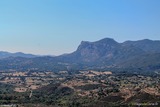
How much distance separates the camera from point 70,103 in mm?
121000

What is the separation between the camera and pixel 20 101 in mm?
127562

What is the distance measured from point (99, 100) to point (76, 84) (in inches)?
2094

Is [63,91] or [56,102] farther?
[63,91]

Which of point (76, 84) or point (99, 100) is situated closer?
point (99, 100)

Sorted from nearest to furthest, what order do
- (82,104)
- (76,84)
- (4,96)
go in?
(82,104), (4,96), (76,84)

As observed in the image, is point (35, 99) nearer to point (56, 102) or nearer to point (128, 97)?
point (56, 102)

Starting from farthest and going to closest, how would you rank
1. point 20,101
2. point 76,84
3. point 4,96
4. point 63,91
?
point 76,84 < point 63,91 < point 4,96 < point 20,101

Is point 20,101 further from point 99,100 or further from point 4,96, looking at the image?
point 99,100

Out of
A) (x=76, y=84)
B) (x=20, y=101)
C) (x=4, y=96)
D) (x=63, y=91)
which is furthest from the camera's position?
(x=76, y=84)

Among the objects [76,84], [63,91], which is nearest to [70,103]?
[63,91]

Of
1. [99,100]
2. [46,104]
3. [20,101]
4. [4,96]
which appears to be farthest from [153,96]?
[4,96]

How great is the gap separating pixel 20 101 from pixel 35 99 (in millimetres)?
6761

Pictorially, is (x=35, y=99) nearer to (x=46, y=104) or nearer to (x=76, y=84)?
(x=46, y=104)

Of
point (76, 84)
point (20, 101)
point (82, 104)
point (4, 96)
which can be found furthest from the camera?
point (76, 84)
